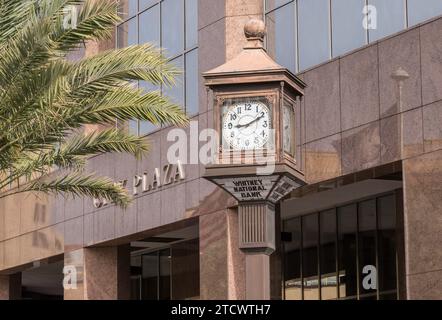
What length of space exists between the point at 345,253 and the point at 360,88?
7439 millimetres

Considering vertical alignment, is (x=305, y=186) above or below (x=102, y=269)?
above

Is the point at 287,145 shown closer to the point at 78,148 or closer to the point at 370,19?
the point at 78,148

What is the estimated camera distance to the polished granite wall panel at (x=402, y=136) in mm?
22406

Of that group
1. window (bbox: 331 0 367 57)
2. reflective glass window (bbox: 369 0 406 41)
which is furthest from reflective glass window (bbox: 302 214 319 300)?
reflective glass window (bbox: 369 0 406 41)

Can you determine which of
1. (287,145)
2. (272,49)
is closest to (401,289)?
(272,49)

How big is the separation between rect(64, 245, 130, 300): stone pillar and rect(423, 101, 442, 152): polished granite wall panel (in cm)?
1375

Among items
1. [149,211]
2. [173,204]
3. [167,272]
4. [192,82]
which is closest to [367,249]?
[173,204]

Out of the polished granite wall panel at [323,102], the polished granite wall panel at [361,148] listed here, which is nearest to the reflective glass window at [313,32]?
the polished granite wall panel at [323,102]

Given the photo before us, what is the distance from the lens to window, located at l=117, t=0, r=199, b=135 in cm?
2986

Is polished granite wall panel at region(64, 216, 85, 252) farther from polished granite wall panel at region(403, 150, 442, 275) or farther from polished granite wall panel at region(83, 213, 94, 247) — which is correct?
polished granite wall panel at region(403, 150, 442, 275)

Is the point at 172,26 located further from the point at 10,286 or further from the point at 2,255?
the point at 10,286

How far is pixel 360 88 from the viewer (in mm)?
24062

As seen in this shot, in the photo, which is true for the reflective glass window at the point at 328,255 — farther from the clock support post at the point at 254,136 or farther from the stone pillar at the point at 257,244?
the stone pillar at the point at 257,244

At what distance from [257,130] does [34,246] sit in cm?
2296
